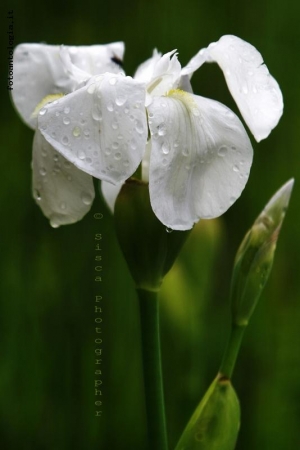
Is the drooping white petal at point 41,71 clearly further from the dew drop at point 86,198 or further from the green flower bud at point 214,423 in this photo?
the green flower bud at point 214,423

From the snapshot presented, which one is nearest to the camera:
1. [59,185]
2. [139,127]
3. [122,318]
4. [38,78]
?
[139,127]

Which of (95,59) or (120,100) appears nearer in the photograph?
(120,100)

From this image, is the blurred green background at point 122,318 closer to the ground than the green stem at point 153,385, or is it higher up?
closer to the ground

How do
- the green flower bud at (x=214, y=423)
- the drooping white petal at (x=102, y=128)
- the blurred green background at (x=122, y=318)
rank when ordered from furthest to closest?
the blurred green background at (x=122, y=318), the green flower bud at (x=214, y=423), the drooping white petal at (x=102, y=128)

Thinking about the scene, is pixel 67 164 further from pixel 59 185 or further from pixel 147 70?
pixel 147 70

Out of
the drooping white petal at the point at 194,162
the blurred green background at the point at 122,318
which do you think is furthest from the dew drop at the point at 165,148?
the blurred green background at the point at 122,318

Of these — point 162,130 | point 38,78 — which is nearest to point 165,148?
point 162,130
